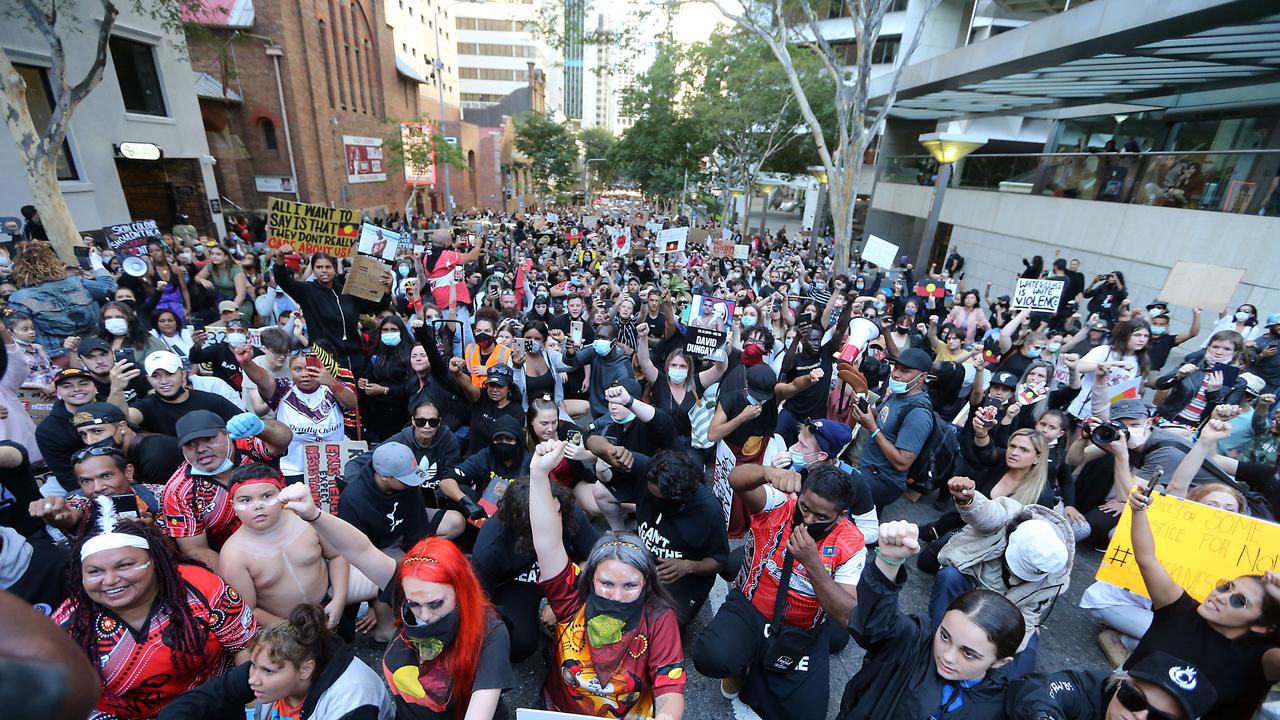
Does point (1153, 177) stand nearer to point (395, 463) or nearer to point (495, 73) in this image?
point (395, 463)

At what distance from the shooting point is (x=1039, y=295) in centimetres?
756

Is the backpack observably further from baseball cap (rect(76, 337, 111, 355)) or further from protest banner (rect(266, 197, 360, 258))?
protest banner (rect(266, 197, 360, 258))

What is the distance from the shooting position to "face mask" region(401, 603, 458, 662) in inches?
85.2

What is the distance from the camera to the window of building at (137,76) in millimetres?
15547

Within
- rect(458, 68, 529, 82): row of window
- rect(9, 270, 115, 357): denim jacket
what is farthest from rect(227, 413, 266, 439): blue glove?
rect(458, 68, 529, 82): row of window

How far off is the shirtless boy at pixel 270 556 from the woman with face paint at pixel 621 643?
1.44m

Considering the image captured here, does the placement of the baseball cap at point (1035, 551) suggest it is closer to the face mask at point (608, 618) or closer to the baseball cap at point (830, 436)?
the baseball cap at point (830, 436)

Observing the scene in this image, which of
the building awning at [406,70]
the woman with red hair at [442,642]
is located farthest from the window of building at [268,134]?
the woman with red hair at [442,642]

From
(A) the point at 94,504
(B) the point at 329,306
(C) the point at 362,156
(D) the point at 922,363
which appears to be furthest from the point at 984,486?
(C) the point at 362,156

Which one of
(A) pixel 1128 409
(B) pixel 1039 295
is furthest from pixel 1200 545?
(B) pixel 1039 295

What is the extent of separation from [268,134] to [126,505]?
93.3 ft

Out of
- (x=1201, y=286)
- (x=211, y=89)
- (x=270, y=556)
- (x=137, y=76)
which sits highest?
(x=211, y=89)

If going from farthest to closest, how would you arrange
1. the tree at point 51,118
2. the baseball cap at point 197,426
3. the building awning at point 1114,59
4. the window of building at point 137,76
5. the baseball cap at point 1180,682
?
the window of building at point 137,76
the tree at point 51,118
the building awning at point 1114,59
the baseball cap at point 197,426
the baseball cap at point 1180,682

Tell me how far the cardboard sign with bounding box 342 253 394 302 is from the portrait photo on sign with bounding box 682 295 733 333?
350 cm
